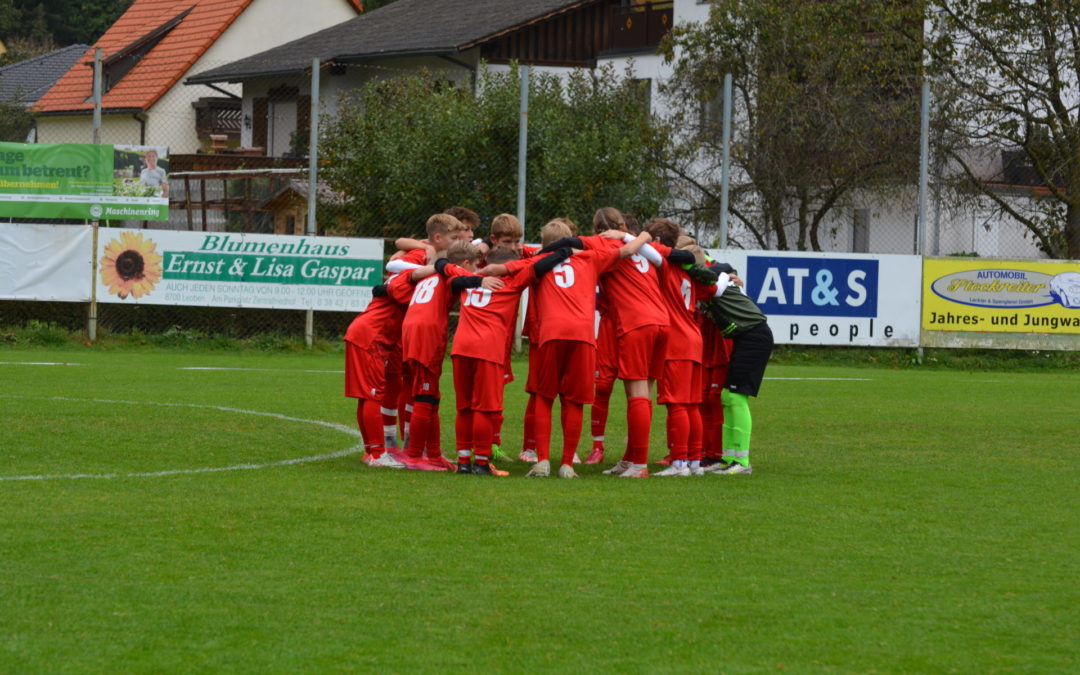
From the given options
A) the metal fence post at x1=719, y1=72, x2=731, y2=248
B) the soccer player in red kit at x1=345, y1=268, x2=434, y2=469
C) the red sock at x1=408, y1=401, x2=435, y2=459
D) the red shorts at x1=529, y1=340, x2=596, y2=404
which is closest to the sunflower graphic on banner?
the metal fence post at x1=719, y1=72, x2=731, y2=248

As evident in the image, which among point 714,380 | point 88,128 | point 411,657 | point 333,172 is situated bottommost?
→ point 411,657

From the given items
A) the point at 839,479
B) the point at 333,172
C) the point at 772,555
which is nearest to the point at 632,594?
the point at 772,555

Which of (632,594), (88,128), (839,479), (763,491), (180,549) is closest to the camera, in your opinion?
(632,594)

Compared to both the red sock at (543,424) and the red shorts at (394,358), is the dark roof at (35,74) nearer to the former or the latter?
the red shorts at (394,358)

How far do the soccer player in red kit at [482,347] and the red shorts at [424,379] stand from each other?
0.60ft

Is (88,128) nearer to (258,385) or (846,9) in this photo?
(846,9)

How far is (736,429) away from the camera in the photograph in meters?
9.38

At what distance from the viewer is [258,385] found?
14859 mm

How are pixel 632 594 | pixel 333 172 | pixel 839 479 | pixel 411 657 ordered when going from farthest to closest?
pixel 333 172 → pixel 839 479 → pixel 632 594 → pixel 411 657

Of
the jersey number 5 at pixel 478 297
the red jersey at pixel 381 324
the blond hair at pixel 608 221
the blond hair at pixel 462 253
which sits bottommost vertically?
the red jersey at pixel 381 324

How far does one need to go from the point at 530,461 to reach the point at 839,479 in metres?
2.19

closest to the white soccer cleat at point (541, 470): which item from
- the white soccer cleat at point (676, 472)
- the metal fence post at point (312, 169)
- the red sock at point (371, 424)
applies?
the white soccer cleat at point (676, 472)

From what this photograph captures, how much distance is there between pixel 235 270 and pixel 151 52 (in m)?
27.8

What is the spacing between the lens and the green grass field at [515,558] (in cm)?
469
